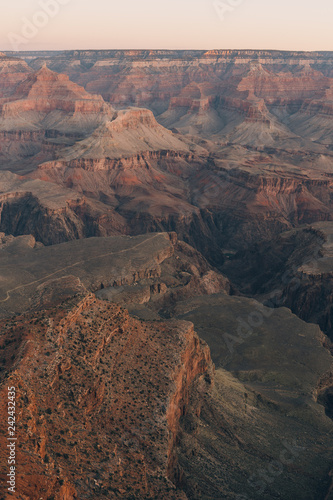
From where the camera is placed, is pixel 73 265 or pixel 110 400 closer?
pixel 110 400

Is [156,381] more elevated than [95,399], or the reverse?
[95,399]

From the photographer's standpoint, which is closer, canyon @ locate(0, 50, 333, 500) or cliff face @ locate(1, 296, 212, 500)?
cliff face @ locate(1, 296, 212, 500)

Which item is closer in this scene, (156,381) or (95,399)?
(95,399)

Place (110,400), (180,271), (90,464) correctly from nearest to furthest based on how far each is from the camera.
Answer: (90,464) < (110,400) < (180,271)

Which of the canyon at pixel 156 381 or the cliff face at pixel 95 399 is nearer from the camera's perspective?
the cliff face at pixel 95 399

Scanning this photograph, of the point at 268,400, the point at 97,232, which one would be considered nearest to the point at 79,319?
the point at 268,400

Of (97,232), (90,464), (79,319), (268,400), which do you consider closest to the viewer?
(90,464)

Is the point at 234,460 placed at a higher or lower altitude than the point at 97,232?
higher

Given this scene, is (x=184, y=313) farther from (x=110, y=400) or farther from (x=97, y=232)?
(x=97, y=232)
